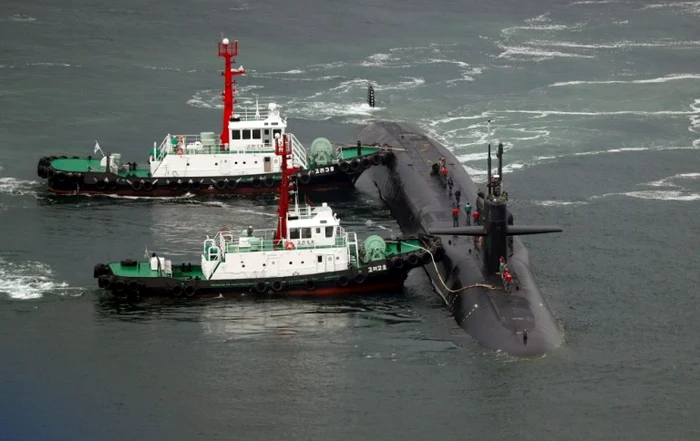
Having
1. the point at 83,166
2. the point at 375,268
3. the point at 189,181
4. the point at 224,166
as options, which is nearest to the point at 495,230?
the point at 375,268

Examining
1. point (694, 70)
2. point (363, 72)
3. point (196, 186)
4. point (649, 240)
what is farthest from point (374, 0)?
point (649, 240)

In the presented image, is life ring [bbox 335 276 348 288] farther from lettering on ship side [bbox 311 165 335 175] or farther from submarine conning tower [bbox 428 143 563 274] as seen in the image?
lettering on ship side [bbox 311 165 335 175]

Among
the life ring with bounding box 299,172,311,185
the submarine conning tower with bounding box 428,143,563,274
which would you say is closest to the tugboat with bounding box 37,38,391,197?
the life ring with bounding box 299,172,311,185

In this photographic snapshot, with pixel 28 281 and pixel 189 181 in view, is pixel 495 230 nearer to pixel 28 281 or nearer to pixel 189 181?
pixel 28 281

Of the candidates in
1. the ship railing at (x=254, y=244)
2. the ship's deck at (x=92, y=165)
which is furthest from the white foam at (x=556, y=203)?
the ship railing at (x=254, y=244)

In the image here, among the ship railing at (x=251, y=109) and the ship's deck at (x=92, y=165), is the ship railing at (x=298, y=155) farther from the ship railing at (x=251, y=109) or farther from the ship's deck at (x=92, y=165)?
the ship railing at (x=251, y=109)

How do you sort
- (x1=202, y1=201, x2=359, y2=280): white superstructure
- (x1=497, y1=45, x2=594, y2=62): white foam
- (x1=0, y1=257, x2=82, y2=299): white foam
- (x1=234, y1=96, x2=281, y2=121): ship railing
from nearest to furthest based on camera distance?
Answer: (x1=202, y1=201, x2=359, y2=280): white superstructure
(x1=0, y1=257, x2=82, y2=299): white foam
(x1=234, y1=96, x2=281, y2=121): ship railing
(x1=497, y1=45, x2=594, y2=62): white foam
